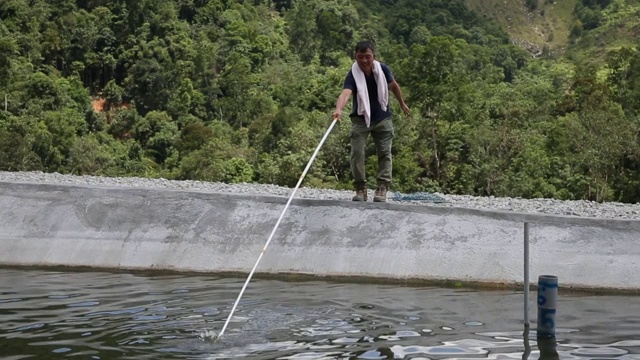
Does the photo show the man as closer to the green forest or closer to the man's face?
the man's face

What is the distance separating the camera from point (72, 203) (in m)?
10.6

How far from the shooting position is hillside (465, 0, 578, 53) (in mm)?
143375

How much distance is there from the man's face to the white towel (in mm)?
62

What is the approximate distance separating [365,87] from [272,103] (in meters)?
44.7

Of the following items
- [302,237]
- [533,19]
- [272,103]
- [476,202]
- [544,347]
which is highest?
[533,19]

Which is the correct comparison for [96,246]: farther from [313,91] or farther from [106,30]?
[106,30]

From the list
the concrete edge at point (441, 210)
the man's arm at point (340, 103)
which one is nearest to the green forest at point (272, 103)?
the concrete edge at point (441, 210)

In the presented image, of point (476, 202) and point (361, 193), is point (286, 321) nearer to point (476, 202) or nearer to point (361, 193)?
point (361, 193)

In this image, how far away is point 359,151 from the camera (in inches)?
390

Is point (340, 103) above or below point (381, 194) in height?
above

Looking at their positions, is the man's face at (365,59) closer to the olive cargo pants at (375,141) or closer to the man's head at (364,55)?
the man's head at (364,55)

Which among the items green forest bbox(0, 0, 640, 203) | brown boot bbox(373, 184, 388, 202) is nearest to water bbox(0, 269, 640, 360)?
brown boot bbox(373, 184, 388, 202)

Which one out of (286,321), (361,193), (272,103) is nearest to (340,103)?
(361,193)

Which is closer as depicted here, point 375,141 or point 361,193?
point 375,141
